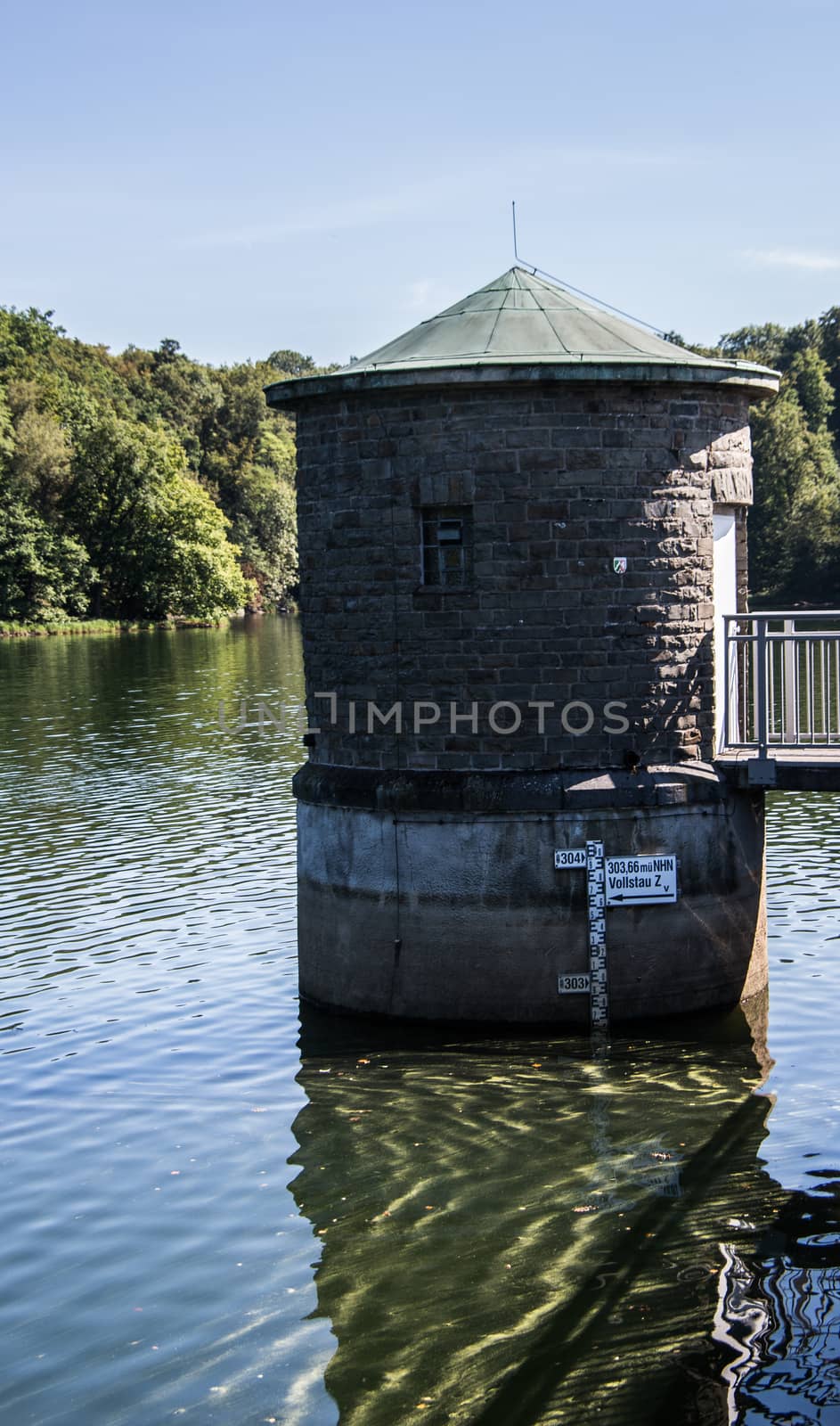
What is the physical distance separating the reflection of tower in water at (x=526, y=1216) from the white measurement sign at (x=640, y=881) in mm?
1216

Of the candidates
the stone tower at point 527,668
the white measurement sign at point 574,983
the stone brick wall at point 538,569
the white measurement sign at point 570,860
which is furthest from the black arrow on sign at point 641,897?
the stone brick wall at point 538,569

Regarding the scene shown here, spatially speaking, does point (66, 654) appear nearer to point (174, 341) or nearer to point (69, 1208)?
point (69, 1208)

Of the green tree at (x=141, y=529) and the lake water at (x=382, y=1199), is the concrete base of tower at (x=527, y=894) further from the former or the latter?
the green tree at (x=141, y=529)

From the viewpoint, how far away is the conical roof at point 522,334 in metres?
13.2

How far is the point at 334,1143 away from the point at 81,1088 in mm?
2395

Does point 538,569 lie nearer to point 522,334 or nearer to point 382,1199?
point 522,334

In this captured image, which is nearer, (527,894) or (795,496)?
(527,894)

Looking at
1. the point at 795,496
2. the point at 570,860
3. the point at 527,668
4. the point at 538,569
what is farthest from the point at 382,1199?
the point at 795,496

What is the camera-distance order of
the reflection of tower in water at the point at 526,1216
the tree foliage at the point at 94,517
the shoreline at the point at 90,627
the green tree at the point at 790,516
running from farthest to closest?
the green tree at the point at 790,516, the tree foliage at the point at 94,517, the shoreline at the point at 90,627, the reflection of tower in water at the point at 526,1216

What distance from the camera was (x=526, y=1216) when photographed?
33.4 feet

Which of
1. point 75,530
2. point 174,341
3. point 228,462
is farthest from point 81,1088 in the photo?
point 174,341

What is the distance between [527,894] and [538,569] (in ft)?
8.77

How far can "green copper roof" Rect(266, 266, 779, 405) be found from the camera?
1279 centimetres

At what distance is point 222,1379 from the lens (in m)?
8.30
